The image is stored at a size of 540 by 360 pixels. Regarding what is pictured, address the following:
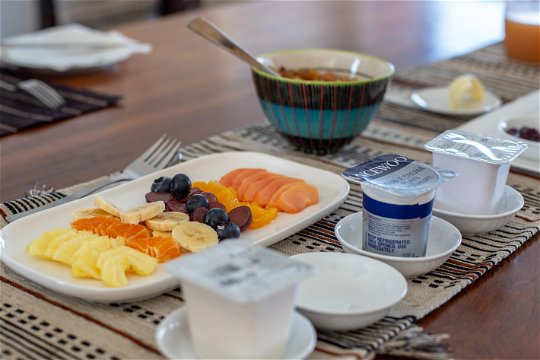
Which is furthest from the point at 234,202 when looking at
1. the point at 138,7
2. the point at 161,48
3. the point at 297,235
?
the point at 138,7

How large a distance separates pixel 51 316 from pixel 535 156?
755mm

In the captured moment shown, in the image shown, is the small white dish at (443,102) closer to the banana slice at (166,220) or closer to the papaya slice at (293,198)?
the papaya slice at (293,198)

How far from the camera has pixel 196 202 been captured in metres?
0.94

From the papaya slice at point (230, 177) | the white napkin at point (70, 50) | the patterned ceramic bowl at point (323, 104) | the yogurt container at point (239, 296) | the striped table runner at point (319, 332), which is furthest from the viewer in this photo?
the white napkin at point (70, 50)

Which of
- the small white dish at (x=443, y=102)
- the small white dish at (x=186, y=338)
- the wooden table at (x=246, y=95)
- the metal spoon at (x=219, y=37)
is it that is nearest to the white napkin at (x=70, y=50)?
the wooden table at (x=246, y=95)

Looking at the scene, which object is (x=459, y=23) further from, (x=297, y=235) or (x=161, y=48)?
(x=297, y=235)

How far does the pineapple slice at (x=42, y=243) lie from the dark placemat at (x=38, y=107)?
1.78ft

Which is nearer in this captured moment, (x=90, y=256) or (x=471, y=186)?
(x=90, y=256)

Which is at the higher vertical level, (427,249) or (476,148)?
(476,148)

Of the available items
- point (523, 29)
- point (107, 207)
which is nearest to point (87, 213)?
point (107, 207)

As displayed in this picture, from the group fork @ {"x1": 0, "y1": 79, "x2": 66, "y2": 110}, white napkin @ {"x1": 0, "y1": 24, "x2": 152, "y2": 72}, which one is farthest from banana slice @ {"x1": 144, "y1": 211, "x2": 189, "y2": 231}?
white napkin @ {"x1": 0, "y1": 24, "x2": 152, "y2": 72}

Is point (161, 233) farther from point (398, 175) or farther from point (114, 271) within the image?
point (398, 175)

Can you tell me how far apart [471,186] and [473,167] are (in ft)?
0.09

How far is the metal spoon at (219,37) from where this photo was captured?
122 cm
